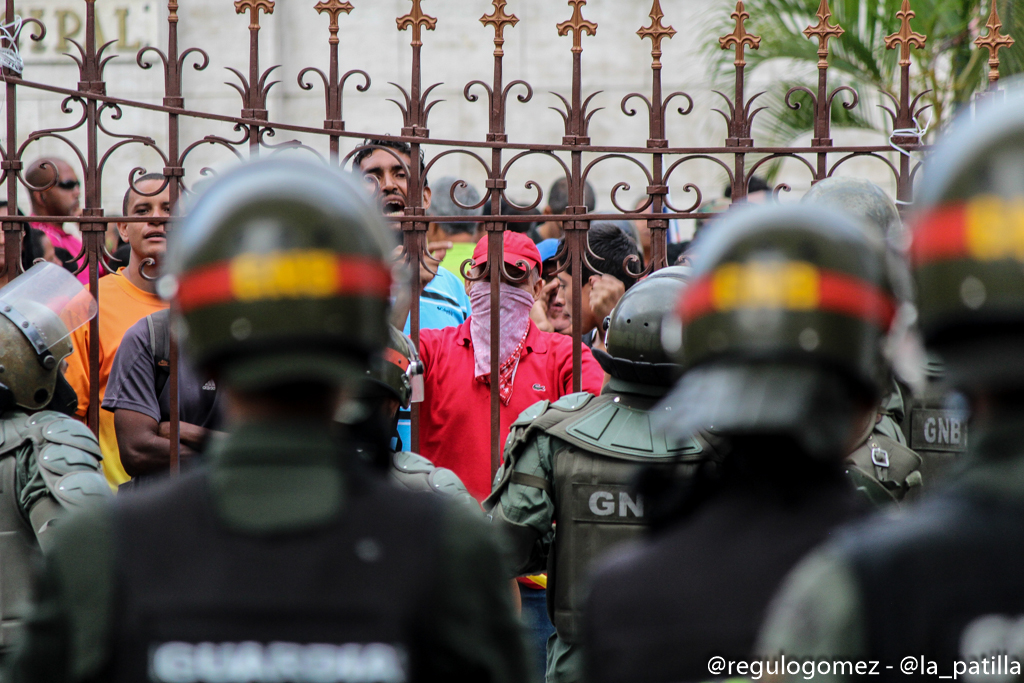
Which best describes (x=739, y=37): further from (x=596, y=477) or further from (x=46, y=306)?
(x=46, y=306)

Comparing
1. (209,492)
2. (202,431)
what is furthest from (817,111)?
(209,492)

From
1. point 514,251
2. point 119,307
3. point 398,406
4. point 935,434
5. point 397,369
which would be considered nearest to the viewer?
point 397,369

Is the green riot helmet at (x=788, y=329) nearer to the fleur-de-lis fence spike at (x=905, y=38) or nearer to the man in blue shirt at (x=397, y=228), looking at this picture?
the man in blue shirt at (x=397, y=228)

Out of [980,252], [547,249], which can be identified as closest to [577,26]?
[547,249]

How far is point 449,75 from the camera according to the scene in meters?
9.65

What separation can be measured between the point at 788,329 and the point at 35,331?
9.75ft

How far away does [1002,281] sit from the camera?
163 cm

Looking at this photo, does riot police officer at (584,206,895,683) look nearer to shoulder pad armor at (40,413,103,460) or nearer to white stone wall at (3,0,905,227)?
shoulder pad armor at (40,413,103,460)

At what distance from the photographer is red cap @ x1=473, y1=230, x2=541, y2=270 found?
4.91 m

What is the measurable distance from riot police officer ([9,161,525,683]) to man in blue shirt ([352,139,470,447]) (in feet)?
9.45

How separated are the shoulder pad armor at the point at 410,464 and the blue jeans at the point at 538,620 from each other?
992 millimetres

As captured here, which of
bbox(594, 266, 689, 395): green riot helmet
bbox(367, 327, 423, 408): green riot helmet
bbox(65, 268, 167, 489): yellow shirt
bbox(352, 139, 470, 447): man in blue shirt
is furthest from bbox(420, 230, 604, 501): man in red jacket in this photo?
bbox(65, 268, 167, 489): yellow shirt

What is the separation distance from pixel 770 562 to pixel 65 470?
8.56 ft

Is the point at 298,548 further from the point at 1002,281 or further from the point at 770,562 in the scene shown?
the point at 1002,281
